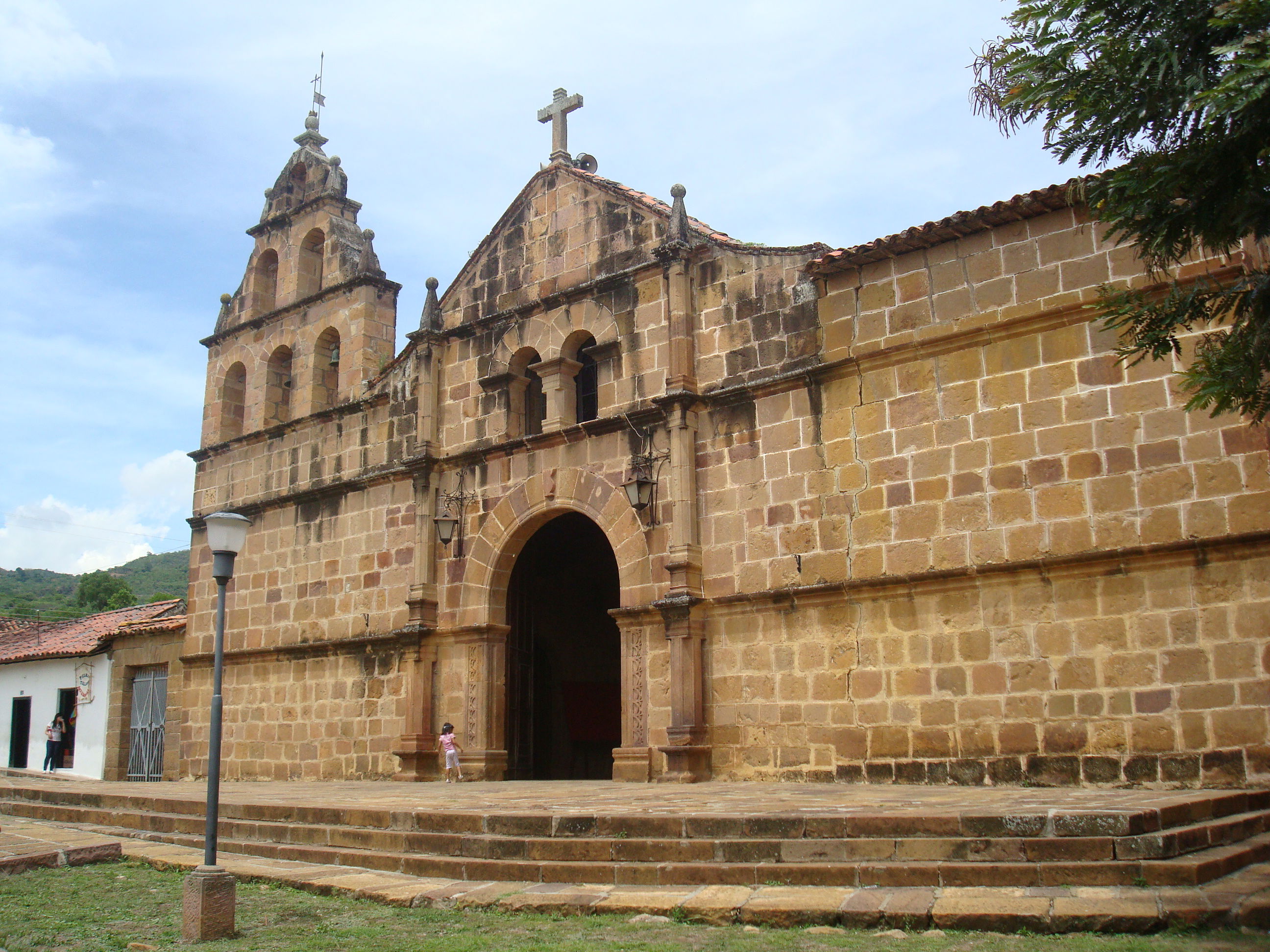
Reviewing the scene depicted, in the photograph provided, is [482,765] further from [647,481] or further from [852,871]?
[852,871]

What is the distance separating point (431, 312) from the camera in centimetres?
1659

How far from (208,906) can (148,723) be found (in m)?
16.6

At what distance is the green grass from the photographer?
559 centimetres

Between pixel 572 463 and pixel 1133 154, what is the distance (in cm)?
965

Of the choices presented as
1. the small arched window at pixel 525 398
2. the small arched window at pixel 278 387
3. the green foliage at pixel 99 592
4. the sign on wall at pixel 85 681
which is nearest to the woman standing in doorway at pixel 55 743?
the sign on wall at pixel 85 681

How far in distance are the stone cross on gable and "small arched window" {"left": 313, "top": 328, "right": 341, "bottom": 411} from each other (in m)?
5.31

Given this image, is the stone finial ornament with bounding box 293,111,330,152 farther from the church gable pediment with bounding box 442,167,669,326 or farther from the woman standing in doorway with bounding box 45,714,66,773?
the woman standing in doorway with bounding box 45,714,66,773

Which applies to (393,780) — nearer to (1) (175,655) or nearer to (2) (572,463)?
(2) (572,463)

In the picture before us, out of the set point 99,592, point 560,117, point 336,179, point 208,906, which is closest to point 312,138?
point 336,179

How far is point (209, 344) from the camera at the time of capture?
20.9m

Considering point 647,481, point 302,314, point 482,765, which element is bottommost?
point 482,765

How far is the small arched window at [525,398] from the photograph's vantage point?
15.6 meters

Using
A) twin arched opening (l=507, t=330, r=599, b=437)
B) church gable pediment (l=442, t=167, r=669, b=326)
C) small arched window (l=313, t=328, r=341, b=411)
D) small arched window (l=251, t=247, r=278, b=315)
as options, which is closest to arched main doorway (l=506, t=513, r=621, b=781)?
twin arched opening (l=507, t=330, r=599, b=437)

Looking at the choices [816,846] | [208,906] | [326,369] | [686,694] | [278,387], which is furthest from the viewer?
[278,387]
